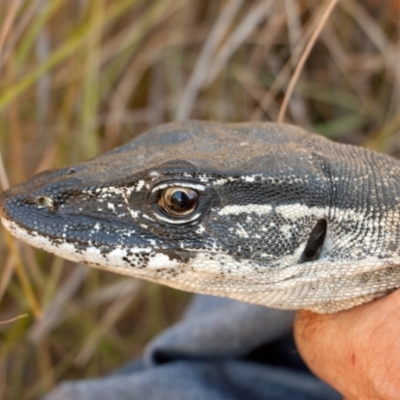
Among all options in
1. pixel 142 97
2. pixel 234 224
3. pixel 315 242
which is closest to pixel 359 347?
pixel 315 242

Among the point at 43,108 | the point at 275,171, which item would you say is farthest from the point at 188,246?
the point at 43,108

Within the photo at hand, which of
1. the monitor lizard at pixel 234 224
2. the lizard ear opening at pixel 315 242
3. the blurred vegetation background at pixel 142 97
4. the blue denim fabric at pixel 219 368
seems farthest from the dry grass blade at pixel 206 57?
the lizard ear opening at pixel 315 242

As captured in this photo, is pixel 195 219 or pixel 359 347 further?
pixel 359 347

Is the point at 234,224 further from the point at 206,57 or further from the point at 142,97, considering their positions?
the point at 142,97

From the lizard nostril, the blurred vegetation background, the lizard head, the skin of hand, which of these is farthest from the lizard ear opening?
the blurred vegetation background

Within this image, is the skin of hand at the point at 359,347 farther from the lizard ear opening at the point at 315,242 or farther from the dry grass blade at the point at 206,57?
the dry grass blade at the point at 206,57

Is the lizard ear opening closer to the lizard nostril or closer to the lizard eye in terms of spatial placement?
the lizard eye
